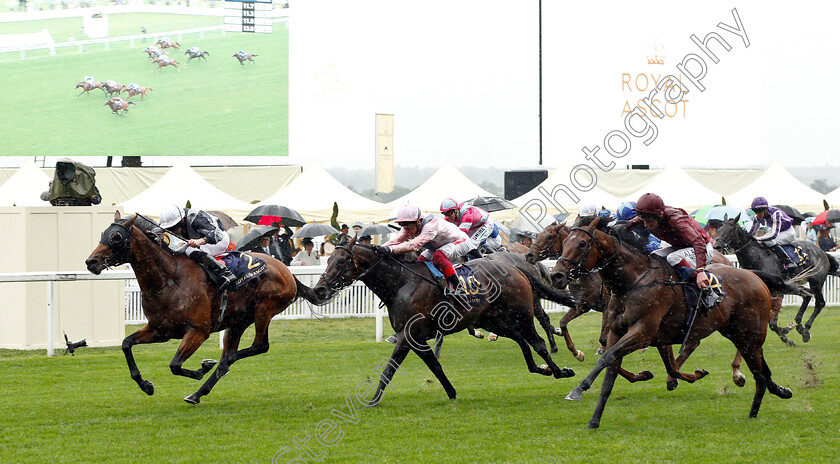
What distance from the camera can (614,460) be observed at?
19.2 feet

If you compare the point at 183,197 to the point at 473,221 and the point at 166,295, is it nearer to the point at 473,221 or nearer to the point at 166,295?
the point at 473,221

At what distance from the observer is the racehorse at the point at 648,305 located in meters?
6.91

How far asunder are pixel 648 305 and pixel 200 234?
3954mm

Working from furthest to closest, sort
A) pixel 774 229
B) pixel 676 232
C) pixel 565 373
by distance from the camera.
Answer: pixel 774 229 → pixel 565 373 → pixel 676 232

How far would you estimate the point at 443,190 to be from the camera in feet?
74.6

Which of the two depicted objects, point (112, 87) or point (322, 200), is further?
point (112, 87)

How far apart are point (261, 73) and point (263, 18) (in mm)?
1458

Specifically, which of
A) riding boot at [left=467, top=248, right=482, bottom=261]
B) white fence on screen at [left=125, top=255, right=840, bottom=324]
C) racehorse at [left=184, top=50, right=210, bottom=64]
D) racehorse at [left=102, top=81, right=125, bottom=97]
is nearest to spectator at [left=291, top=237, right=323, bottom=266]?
white fence on screen at [left=125, top=255, right=840, bottom=324]

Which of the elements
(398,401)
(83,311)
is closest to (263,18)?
(83,311)

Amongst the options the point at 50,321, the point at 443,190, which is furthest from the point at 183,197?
the point at 50,321

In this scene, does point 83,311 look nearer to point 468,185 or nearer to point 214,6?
point 468,185

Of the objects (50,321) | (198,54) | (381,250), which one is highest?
(198,54)

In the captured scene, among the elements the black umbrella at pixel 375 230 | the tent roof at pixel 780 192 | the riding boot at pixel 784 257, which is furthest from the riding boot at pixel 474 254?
the tent roof at pixel 780 192

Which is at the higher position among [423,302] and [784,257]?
[784,257]
